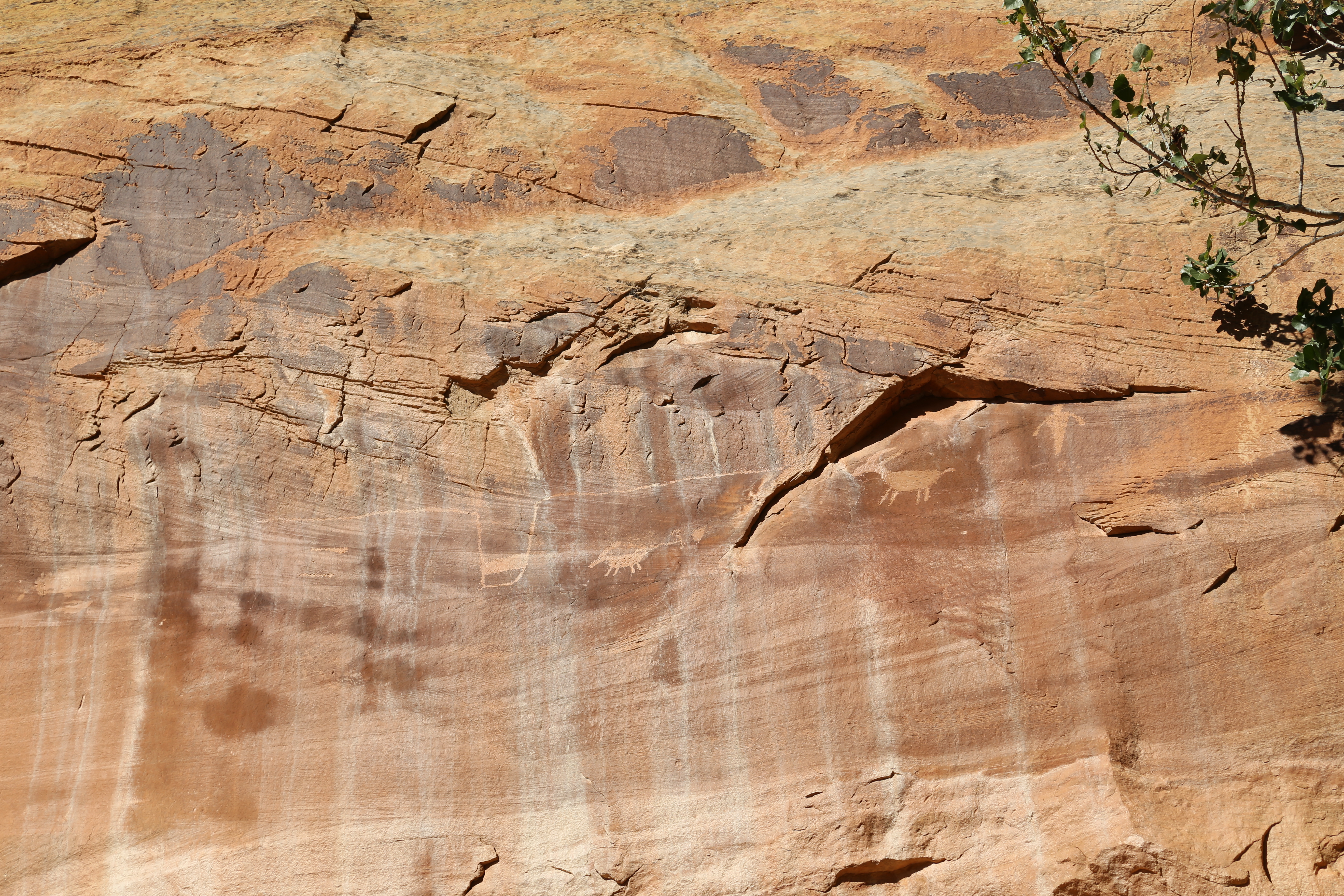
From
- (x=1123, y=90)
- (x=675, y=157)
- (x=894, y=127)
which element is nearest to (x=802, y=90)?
(x=894, y=127)

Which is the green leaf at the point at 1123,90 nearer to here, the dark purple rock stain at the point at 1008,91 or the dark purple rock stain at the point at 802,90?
the dark purple rock stain at the point at 1008,91

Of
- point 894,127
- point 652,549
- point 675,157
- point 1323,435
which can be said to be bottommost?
point 652,549

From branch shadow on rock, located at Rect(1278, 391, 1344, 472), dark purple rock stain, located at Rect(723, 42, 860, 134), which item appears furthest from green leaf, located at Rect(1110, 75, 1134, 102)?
dark purple rock stain, located at Rect(723, 42, 860, 134)

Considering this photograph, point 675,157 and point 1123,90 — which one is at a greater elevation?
point 1123,90

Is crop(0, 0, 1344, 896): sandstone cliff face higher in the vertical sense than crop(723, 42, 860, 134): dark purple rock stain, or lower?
lower

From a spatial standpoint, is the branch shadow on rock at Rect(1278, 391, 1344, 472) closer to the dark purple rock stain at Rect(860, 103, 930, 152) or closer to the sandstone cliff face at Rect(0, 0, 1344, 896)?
the sandstone cliff face at Rect(0, 0, 1344, 896)

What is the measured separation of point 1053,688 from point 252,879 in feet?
14.0

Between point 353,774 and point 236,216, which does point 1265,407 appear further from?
point 236,216

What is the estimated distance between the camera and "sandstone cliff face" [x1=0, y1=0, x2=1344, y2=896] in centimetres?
521

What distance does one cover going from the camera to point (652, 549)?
559 cm

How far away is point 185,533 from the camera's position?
5.66m

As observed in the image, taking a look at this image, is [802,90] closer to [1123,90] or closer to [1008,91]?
[1008,91]

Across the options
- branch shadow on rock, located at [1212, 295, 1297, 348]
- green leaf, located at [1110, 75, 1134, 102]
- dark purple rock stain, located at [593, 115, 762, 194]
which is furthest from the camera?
dark purple rock stain, located at [593, 115, 762, 194]

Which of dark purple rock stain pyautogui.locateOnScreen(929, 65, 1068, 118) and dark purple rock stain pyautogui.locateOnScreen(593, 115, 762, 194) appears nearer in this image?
dark purple rock stain pyautogui.locateOnScreen(593, 115, 762, 194)
